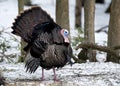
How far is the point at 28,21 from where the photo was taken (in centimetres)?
772

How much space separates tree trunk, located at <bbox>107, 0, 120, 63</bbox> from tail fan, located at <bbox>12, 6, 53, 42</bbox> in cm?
343

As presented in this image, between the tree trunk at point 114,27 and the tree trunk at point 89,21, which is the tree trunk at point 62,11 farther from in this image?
the tree trunk at point 114,27

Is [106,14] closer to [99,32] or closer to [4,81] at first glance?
[99,32]

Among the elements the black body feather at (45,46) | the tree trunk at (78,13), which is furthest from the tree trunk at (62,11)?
the tree trunk at (78,13)

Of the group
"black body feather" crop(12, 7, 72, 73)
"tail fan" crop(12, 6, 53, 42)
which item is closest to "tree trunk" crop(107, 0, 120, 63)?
"tail fan" crop(12, 6, 53, 42)

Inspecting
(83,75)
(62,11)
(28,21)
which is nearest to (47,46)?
(28,21)

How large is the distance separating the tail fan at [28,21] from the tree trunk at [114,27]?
343 centimetres

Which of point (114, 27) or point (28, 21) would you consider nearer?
point (28, 21)

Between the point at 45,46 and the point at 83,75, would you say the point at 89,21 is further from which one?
the point at 45,46

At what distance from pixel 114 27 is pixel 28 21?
3.77 meters

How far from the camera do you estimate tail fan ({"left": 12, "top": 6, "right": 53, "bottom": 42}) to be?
7.59 metres

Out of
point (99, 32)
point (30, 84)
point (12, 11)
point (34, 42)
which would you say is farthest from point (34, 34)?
point (12, 11)

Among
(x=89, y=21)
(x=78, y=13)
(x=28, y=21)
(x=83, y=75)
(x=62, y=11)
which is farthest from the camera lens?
(x=78, y=13)

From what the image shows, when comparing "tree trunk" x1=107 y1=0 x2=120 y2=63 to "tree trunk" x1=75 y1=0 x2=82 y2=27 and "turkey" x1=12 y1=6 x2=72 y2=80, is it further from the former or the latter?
"tree trunk" x1=75 y1=0 x2=82 y2=27
